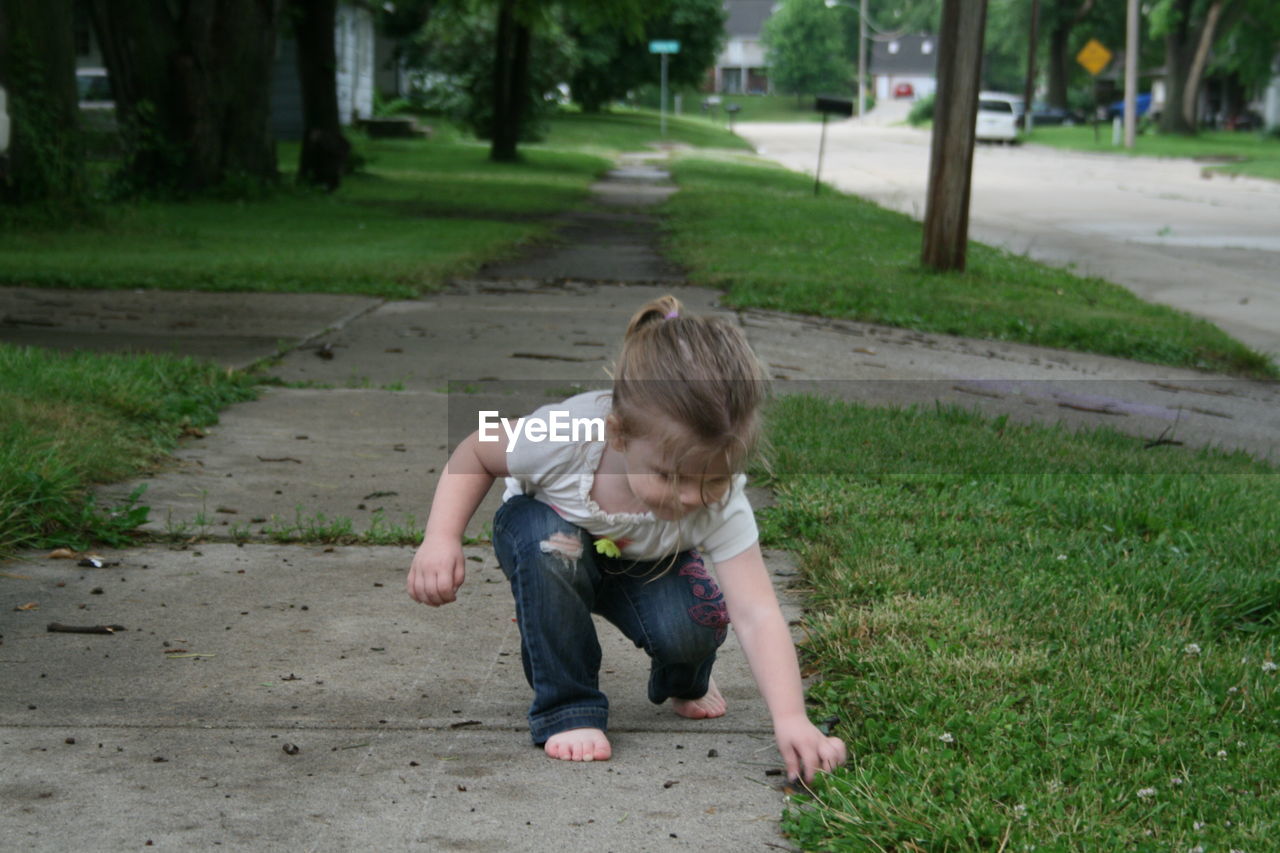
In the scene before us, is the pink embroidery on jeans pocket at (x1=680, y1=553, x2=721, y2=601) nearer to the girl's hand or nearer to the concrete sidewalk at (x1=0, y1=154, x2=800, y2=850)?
the concrete sidewalk at (x1=0, y1=154, x2=800, y2=850)

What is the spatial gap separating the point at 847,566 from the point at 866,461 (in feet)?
4.22

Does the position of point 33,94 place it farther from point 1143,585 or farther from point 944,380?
point 1143,585

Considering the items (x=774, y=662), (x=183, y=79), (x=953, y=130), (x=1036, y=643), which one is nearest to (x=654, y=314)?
(x=774, y=662)

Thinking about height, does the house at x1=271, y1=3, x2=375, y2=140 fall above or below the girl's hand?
above

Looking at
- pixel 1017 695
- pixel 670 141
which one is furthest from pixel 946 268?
pixel 670 141

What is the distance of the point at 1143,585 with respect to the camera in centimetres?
361

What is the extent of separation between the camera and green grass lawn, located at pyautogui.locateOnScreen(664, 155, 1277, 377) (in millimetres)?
8305

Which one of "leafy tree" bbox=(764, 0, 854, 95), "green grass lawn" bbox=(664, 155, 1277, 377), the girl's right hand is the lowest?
"green grass lawn" bbox=(664, 155, 1277, 377)

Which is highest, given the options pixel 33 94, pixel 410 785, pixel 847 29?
pixel 847 29

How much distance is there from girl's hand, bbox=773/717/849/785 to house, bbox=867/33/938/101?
112648 mm

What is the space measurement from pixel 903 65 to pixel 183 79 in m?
103

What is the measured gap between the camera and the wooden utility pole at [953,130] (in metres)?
10.0

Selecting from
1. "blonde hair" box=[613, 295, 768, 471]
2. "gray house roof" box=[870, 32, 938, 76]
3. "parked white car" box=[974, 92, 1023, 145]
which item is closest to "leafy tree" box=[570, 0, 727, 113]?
"parked white car" box=[974, 92, 1023, 145]

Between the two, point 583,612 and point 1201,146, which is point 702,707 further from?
point 1201,146
